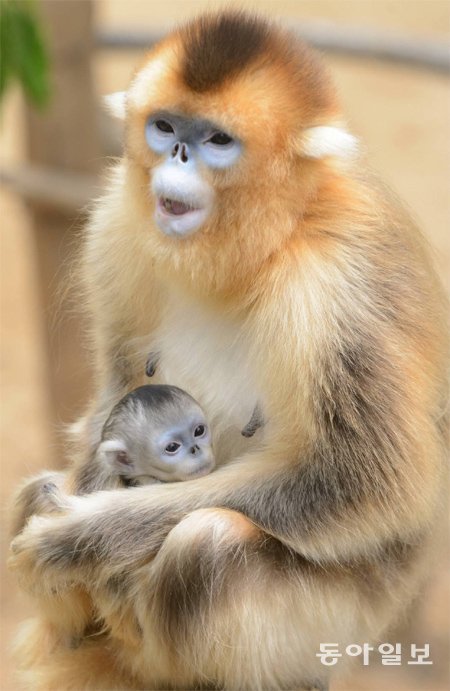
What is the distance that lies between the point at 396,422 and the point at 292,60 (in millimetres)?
1027

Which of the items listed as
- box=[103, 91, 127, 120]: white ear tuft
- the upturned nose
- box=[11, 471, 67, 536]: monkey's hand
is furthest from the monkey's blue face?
box=[11, 471, 67, 536]: monkey's hand

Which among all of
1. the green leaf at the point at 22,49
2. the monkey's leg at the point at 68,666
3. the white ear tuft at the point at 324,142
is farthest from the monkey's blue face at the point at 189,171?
the green leaf at the point at 22,49

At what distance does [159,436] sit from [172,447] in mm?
57

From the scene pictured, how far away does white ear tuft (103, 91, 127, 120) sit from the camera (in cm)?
352

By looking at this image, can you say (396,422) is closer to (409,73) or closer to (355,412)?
(355,412)

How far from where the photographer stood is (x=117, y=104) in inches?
140

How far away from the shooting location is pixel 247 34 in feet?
10.6

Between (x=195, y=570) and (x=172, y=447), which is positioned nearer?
(x=195, y=570)

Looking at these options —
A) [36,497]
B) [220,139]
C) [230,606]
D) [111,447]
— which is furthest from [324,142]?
[36,497]

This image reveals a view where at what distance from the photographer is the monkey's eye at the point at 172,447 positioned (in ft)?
12.0

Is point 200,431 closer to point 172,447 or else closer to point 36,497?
point 172,447

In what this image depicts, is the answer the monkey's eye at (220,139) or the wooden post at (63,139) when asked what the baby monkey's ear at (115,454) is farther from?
the wooden post at (63,139)

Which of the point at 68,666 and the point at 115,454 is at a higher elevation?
the point at 115,454

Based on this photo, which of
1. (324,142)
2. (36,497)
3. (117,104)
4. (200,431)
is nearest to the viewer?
(324,142)
